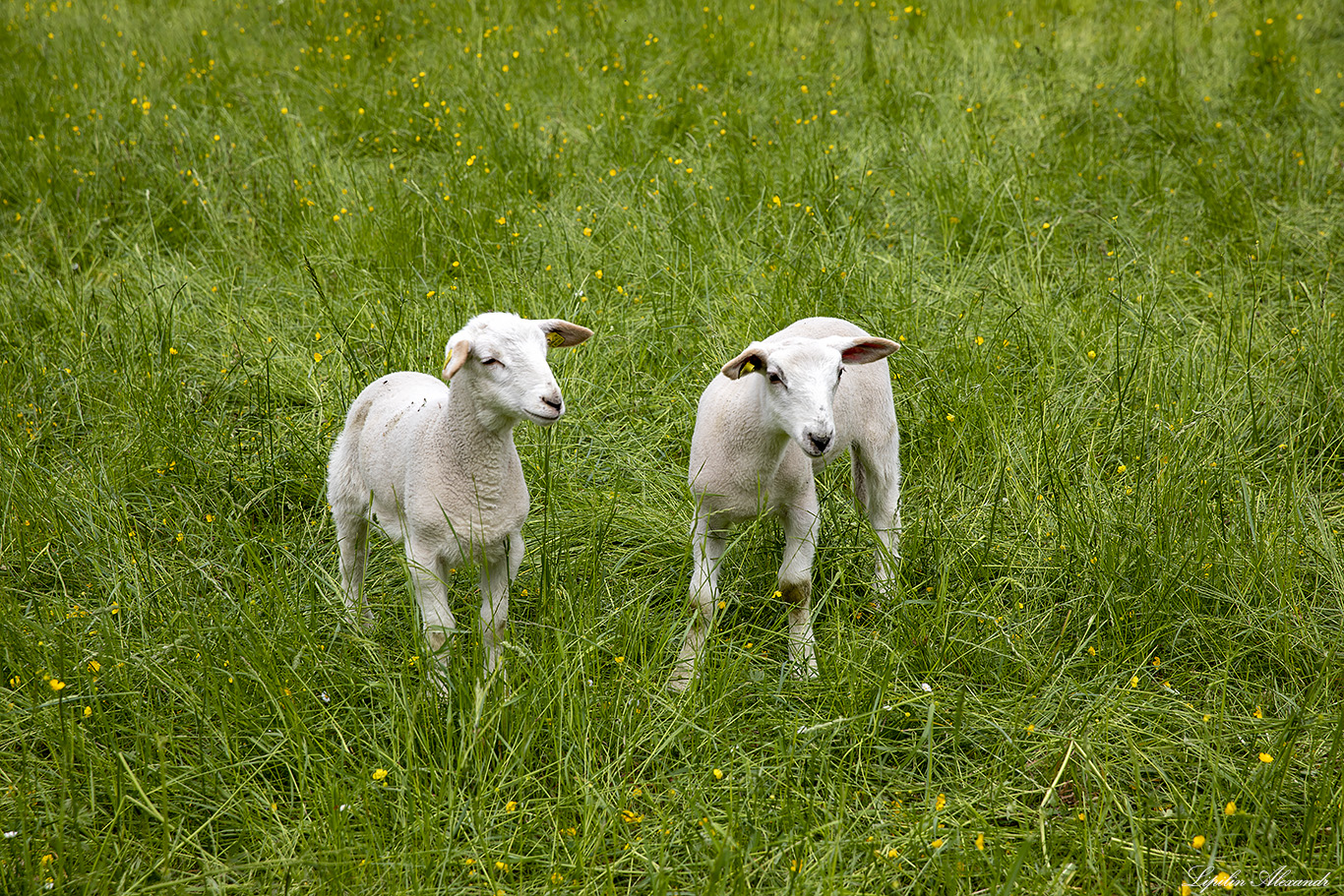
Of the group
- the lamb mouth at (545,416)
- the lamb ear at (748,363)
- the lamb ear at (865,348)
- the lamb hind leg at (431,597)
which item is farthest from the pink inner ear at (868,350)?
the lamb hind leg at (431,597)

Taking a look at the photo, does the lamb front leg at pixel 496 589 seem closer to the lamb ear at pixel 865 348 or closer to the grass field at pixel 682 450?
the grass field at pixel 682 450

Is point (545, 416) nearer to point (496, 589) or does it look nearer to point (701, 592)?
point (496, 589)

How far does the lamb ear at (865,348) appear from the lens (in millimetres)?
3076

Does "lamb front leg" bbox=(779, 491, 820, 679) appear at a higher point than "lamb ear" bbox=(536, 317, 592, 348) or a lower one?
lower

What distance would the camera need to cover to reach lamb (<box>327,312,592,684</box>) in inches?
113

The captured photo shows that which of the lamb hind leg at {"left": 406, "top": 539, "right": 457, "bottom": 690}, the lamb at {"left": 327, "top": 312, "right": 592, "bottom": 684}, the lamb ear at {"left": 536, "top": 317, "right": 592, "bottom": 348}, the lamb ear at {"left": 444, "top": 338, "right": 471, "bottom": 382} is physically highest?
the lamb ear at {"left": 444, "top": 338, "right": 471, "bottom": 382}

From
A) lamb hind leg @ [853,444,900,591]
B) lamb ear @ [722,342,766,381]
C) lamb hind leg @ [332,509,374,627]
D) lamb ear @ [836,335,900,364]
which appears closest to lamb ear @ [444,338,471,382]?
lamb ear @ [722,342,766,381]

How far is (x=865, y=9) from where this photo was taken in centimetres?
823

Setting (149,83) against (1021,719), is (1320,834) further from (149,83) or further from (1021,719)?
(149,83)

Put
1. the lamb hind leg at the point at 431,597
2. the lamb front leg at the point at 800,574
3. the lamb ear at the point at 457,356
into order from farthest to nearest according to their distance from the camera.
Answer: the lamb front leg at the point at 800,574, the lamb hind leg at the point at 431,597, the lamb ear at the point at 457,356

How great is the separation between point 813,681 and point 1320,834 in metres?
1.41

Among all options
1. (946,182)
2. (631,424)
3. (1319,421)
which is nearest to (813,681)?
Result: (631,424)

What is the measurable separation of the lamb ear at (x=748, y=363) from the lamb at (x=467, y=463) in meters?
0.52

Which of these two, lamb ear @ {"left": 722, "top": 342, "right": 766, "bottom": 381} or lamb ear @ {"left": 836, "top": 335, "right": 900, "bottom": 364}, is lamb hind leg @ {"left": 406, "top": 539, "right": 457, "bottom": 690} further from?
lamb ear @ {"left": 836, "top": 335, "right": 900, "bottom": 364}
